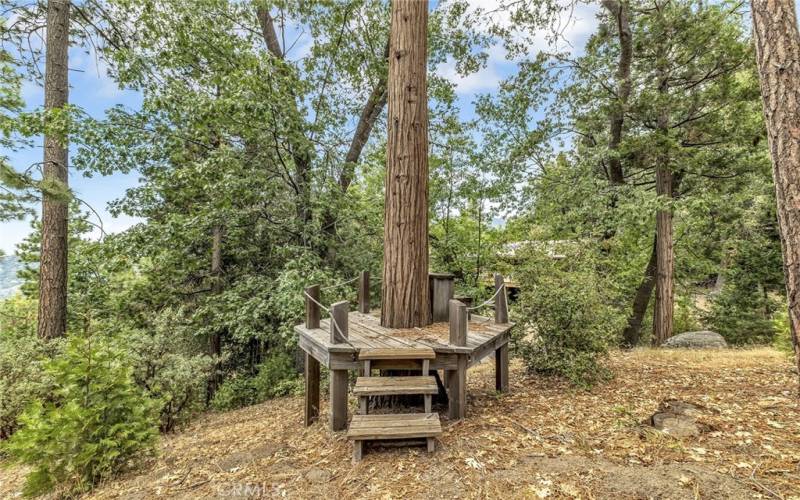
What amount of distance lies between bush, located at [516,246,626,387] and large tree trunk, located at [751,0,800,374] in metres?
2.24

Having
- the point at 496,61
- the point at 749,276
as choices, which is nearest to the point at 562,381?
the point at 496,61

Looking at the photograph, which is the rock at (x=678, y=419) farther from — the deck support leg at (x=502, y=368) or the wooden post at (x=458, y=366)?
the wooden post at (x=458, y=366)

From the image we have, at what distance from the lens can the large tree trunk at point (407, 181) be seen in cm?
Result: 427

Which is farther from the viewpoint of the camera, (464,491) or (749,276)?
(749,276)

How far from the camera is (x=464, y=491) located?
2.30 m

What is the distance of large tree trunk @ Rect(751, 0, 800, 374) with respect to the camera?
239 cm

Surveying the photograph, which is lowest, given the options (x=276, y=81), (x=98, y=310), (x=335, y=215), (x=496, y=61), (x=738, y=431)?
(x=738, y=431)

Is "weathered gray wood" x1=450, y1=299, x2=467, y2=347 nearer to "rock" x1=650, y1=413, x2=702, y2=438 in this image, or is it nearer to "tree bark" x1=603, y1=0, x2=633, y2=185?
"rock" x1=650, y1=413, x2=702, y2=438

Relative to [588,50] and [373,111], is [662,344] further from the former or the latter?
[373,111]

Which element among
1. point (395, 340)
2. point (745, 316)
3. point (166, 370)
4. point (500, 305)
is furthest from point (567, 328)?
point (745, 316)

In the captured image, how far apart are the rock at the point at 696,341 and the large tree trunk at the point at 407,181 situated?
25.2 ft

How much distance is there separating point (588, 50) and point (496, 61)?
2.28m

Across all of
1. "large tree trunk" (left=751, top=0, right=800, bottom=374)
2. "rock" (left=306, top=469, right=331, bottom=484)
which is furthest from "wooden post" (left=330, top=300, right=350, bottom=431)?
"large tree trunk" (left=751, top=0, right=800, bottom=374)

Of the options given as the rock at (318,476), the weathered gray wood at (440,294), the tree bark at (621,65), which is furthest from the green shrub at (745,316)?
the rock at (318,476)
